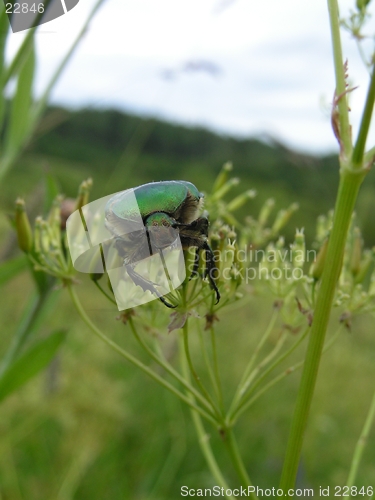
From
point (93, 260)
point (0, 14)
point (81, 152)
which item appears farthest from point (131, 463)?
point (81, 152)

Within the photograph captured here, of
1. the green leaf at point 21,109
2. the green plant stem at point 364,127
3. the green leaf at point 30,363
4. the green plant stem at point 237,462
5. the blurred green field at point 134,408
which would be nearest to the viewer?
the green plant stem at point 364,127

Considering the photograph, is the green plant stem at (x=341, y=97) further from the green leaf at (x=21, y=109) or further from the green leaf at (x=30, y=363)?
the green leaf at (x=21, y=109)

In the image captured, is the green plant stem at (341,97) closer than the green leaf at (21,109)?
Yes

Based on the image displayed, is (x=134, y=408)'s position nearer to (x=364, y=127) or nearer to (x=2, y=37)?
(x=2, y=37)

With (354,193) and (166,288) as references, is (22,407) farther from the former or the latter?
(354,193)

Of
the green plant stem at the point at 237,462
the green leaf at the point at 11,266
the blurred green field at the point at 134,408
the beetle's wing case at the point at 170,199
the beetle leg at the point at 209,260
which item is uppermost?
the beetle's wing case at the point at 170,199

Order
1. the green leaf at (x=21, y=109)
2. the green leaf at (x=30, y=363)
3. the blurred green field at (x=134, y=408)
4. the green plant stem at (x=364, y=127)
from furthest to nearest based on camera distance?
the blurred green field at (x=134, y=408), the green leaf at (x=21, y=109), the green leaf at (x=30, y=363), the green plant stem at (x=364, y=127)

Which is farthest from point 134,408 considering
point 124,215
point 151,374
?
point 124,215

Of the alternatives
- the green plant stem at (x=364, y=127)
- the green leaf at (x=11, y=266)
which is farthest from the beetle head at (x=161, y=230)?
the green leaf at (x=11, y=266)
